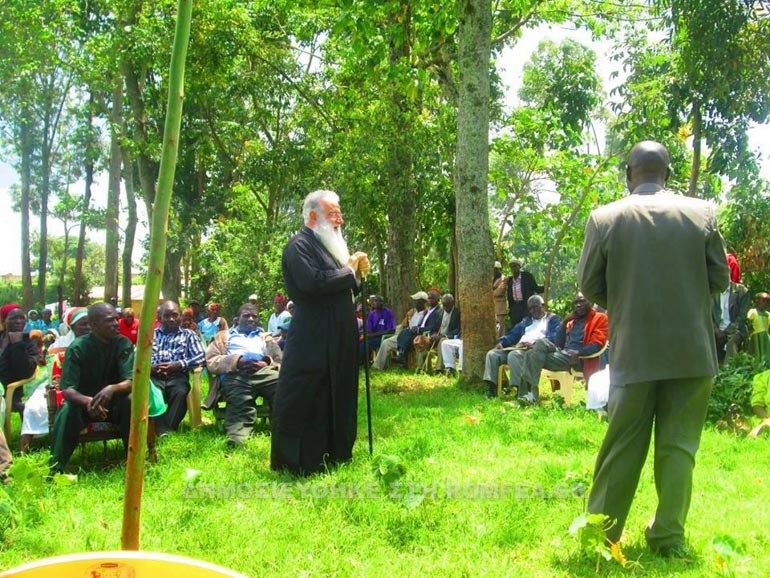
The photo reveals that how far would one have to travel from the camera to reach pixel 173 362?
7.62 metres

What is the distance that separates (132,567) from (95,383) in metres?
5.18

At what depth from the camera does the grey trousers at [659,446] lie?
11.9 feet

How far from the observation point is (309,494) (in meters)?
4.86

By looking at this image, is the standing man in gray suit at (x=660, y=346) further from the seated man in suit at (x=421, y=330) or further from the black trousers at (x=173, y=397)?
the seated man in suit at (x=421, y=330)

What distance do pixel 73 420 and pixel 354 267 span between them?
103 inches

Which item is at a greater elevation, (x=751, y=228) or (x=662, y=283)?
(x=751, y=228)

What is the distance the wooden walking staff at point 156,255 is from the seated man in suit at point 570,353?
6.89 m

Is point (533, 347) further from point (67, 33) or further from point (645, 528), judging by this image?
point (67, 33)

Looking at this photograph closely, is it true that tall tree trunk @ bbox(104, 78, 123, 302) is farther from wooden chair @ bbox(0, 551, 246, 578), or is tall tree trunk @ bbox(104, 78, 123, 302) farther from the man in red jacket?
wooden chair @ bbox(0, 551, 246, 578)

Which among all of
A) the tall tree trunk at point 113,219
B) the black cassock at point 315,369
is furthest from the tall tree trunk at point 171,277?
the black cassock at point 315,369

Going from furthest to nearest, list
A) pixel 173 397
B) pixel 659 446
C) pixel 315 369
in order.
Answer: pixel 173 397 → pixel 315 369 → pixel 659 446

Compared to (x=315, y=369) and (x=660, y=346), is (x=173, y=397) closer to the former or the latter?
(x=315, y=369)

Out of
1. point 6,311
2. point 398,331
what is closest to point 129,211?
point 398,331

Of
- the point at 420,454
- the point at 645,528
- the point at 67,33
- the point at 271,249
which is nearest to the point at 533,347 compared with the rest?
the point at 420,454
